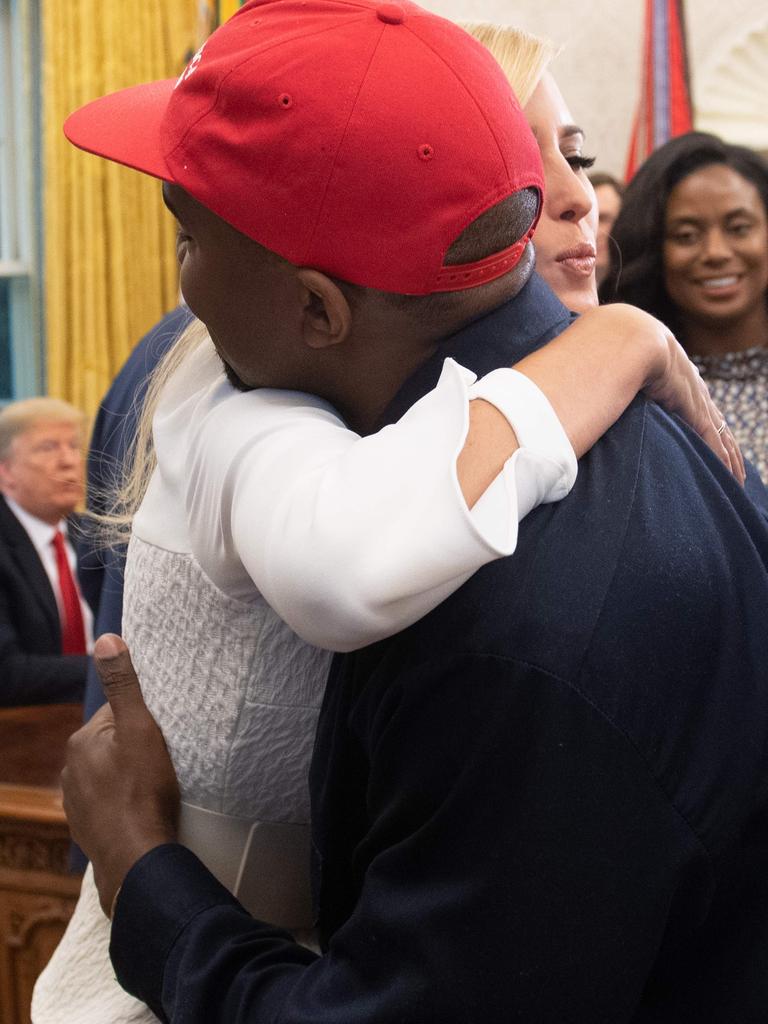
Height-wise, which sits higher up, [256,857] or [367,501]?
[367,501]

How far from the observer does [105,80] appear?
5.92 metres

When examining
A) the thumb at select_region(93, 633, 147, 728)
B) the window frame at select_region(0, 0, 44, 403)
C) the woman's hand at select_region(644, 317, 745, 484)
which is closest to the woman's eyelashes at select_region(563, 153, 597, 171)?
the woman's hand at select_region(644, 317, 745, 484)

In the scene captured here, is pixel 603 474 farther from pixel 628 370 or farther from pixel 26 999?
pixel 26 999

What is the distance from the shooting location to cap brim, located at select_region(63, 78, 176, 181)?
3.03ft

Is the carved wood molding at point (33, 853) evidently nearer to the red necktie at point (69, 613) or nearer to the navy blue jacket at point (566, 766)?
the red necktie at point (69, 613)

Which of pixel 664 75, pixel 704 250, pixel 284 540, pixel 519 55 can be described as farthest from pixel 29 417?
pixel 284 540

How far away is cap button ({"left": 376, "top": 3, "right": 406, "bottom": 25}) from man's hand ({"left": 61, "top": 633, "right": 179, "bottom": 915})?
532mm

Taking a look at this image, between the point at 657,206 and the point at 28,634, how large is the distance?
210 cm

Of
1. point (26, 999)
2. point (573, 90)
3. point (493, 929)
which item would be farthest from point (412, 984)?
point (573, 90)

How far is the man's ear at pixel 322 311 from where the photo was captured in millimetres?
879

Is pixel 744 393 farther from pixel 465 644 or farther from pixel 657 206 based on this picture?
pixel 465 644

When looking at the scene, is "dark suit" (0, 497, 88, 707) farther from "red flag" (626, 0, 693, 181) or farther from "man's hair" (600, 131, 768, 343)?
"red flag" (626, 0, 693, 181)

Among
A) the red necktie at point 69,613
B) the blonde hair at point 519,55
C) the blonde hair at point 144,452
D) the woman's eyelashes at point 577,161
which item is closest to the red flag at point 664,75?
the red necktie at point 69,613

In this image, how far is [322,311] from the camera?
901mm
